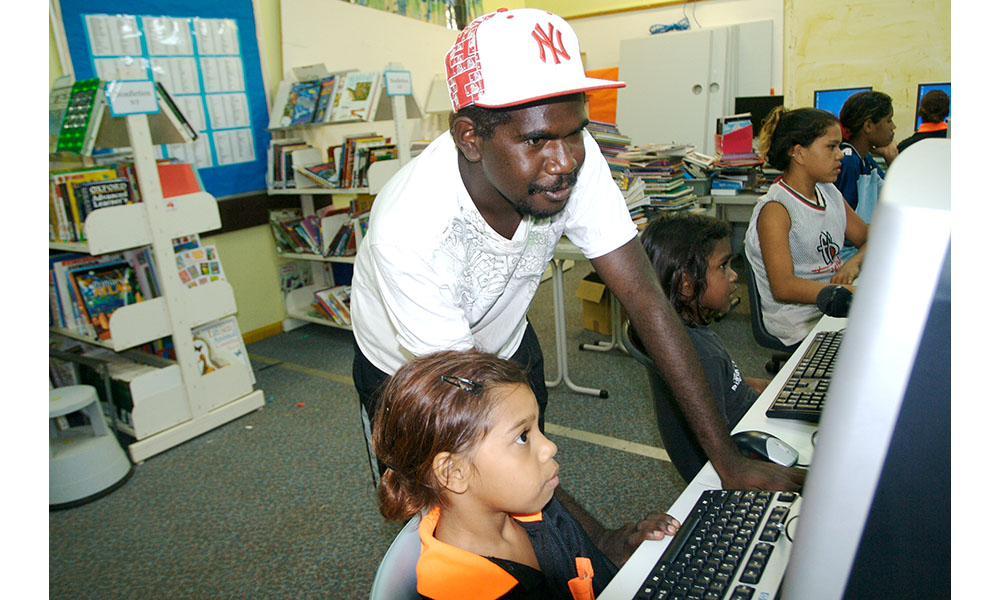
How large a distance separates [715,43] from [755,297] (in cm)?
386

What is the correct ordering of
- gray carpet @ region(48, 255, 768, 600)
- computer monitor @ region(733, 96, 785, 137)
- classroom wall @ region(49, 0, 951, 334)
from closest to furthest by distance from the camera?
gray carpet @ region(48, 255, 768, 600) < classroom wall @ region(49, 0, 951, 334) < computer monitor @ region(733, 96, 785, 137)

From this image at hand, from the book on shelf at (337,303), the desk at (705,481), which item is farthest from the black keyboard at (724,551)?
the book on shelf at (337,303)

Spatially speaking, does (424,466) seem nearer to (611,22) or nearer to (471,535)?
(471,535)

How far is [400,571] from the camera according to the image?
808 mm

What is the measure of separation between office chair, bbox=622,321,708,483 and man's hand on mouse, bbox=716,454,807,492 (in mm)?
222

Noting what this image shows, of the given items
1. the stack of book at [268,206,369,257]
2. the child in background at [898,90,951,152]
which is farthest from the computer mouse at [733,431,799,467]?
the child in background at [898,90,951,152]

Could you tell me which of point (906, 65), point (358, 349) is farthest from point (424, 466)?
point (906, 65)

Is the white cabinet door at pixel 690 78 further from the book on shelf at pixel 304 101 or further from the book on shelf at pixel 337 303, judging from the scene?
the book on shelf at pixel 337 303

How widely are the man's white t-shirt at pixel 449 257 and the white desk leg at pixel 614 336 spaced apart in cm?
190

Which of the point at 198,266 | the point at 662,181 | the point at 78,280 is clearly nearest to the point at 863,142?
the point at 662,181

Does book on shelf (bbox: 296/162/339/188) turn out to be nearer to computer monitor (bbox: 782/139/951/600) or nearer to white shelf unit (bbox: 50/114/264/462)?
white shelf unit (bbox: 50/114/264/462)

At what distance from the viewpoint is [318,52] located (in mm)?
3971

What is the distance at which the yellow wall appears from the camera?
467 centimetres

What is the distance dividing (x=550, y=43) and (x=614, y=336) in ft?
8.09
